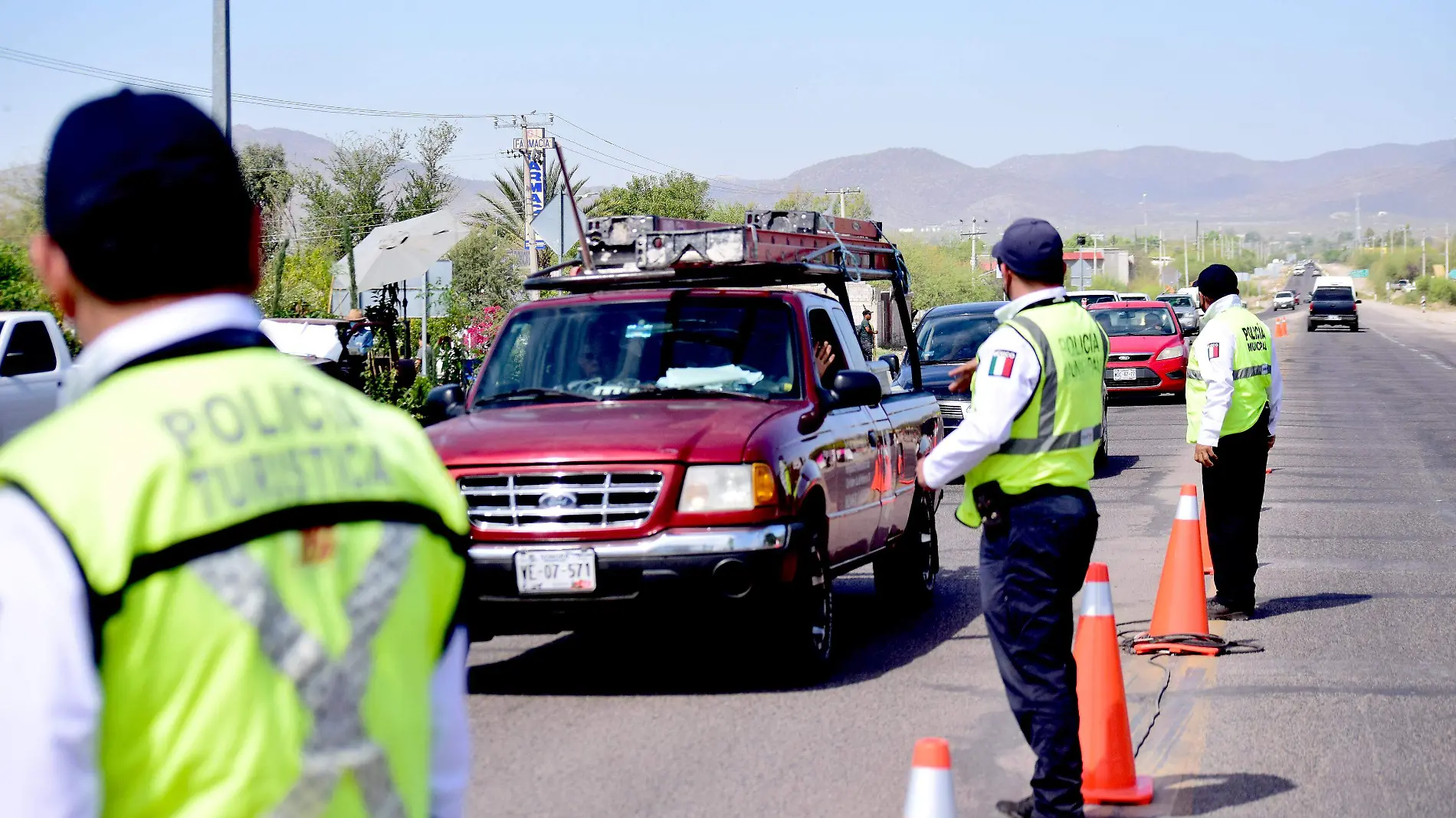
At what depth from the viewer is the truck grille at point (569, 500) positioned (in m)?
7.11

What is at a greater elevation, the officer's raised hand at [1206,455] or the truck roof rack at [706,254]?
the truck roof rack at [706,254]

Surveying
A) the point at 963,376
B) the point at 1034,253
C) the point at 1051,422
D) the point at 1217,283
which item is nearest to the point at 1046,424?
the point at 1051,422

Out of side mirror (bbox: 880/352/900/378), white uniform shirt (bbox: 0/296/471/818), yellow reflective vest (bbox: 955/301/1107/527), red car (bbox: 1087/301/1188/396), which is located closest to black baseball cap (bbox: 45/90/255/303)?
white uniform shirt (bbox: 0/296/471/818)

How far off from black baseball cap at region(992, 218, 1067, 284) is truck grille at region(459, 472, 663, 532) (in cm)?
215

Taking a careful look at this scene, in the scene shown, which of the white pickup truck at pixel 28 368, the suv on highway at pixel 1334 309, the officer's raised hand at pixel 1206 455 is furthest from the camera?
the suv on highway at pixel 1334 309

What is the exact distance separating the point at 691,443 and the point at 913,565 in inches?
121

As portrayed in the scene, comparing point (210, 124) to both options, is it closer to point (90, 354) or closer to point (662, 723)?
point (90, 354)

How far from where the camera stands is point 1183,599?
8297mm

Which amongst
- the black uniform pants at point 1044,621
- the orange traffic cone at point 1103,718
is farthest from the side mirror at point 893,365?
the black uniform pants at point 1044,621

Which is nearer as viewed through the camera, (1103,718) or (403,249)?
(1103,718)

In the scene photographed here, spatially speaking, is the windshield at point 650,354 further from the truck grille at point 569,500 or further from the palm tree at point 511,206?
the palm tree at point 511,206

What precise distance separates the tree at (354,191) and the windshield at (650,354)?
57079 millimetres

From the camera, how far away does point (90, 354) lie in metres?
1.78

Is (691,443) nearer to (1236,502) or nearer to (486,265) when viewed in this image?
(1236,502)
